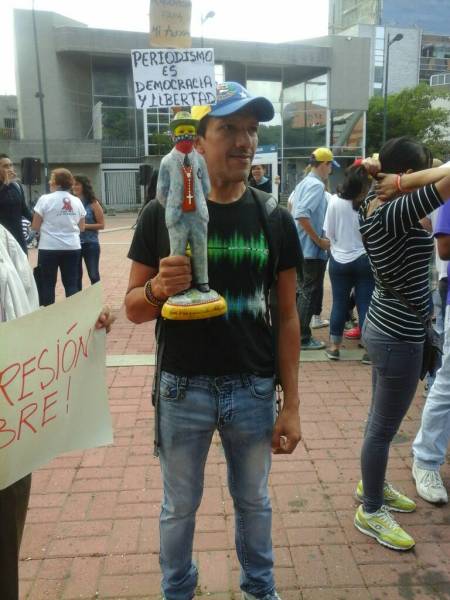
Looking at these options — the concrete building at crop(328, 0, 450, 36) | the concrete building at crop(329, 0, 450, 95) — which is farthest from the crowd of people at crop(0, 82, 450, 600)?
the concrete building at crop(328, 0, 450, 36)

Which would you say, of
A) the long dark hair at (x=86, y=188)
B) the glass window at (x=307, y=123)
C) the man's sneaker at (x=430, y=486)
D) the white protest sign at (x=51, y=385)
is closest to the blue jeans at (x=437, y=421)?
the man's sneaker at (x=430, y=486)

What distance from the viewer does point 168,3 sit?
1.75 m

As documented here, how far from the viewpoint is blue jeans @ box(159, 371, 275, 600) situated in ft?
6.11

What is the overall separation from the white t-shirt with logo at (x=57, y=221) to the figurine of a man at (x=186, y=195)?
208 inches

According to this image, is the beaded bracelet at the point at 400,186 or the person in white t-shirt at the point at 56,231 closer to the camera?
the beaded bracelet at the point at 400,186

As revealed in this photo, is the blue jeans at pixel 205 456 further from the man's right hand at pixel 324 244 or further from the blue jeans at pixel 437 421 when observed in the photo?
the man's right hand at pixel 324 244

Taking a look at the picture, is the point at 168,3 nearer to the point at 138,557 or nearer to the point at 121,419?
the point at 138,557

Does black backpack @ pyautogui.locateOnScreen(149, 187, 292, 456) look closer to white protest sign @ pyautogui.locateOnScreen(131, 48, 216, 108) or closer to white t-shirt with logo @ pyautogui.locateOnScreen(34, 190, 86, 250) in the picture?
white protest sign @ pyautogui.locateOnScreen(131, 48, 216, 108)

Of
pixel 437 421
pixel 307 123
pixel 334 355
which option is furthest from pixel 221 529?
pixel 307 123

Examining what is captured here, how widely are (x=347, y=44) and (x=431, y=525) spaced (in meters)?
37.9

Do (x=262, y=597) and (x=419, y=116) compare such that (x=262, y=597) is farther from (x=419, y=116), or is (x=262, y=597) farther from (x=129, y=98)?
(x=419, y=116)

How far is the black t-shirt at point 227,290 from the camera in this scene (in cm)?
181

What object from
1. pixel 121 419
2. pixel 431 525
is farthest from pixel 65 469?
pixel 431 525

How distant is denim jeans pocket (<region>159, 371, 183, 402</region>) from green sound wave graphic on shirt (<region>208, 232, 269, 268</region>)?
0.44 meters
